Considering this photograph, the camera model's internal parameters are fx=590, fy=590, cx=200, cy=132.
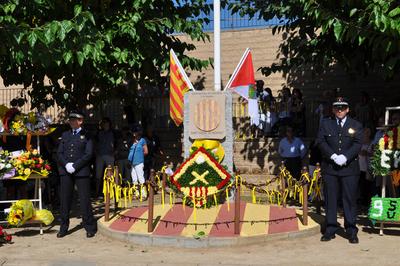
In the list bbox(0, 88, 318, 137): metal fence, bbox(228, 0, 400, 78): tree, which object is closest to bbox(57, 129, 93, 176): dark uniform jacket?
bbox(228, 0, 400, 78): tree

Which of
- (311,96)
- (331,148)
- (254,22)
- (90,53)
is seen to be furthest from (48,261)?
(254,22)

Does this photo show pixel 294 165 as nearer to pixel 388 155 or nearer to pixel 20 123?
→ pixel 388 155

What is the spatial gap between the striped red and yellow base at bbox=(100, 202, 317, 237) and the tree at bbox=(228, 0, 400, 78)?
9.62ft

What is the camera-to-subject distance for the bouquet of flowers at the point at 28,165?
9.71 meters

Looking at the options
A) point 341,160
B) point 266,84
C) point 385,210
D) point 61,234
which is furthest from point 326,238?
point 266,84

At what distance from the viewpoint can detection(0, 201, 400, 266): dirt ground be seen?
7.52 m

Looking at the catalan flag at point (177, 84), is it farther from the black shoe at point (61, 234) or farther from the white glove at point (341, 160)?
the white glove at point (341, 160)

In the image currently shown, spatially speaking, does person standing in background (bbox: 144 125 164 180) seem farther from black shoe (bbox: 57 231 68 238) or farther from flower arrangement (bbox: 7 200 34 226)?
flower arrangement (bbox: 7 200 34 226)

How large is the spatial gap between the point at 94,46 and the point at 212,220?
336cm

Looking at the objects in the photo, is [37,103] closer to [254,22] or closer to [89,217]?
[89,217]

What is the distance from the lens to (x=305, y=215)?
9359 mm

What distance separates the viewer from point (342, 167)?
863 centimetres

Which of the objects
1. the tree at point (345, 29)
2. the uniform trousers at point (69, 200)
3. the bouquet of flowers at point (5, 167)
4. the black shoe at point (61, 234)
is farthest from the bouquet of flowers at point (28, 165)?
the tree at point (345, 29)

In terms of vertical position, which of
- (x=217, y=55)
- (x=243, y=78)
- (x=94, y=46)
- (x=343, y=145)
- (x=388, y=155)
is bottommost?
(x=388, y=155)
